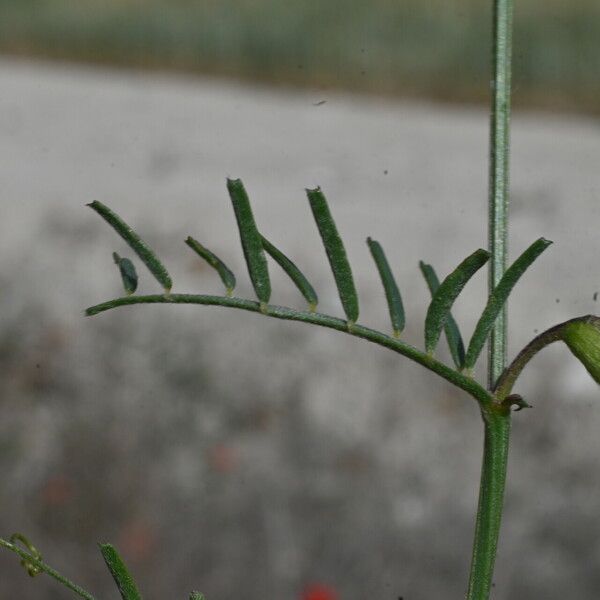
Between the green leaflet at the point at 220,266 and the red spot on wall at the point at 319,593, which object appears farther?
the red spot on wall at the point at 319,593

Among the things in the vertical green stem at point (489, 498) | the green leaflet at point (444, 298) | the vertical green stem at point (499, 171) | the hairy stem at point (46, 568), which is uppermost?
the vertical green stem at point (499, 171)

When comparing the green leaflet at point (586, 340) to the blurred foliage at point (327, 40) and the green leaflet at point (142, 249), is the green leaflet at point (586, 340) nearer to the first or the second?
the green leaflet at point (142, 249)

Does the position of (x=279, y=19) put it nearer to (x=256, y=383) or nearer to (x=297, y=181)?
(x=297, y=181)

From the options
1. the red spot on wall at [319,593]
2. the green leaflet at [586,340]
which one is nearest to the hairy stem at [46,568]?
the green leaflet at [586,340]

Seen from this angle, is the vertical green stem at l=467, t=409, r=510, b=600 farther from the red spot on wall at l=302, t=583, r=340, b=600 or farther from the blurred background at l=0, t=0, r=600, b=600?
the red spot on wall at l=302, t=583, r=340, b=600

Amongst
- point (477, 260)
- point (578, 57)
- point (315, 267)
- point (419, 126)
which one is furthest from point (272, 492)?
point (477, 260)

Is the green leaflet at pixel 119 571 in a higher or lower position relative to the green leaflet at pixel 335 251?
lower

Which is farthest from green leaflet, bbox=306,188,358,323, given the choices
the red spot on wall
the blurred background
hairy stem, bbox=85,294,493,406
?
the red spot on wall
